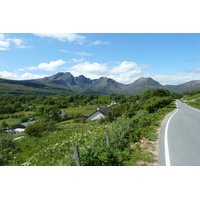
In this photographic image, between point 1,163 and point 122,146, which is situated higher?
point 122,146

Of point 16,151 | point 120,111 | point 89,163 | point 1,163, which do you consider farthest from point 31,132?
point 89,163

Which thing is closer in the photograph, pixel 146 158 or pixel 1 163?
pixel 146 158

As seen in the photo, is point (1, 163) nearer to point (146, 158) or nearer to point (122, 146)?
point (122, 146)

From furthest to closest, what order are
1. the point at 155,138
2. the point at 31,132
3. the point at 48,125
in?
the point at 48,125, the point at 31,132, the point at 155,138

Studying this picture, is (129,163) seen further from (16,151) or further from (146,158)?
(16,151)

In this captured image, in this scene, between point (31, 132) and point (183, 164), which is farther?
Answer: point (31, 132)

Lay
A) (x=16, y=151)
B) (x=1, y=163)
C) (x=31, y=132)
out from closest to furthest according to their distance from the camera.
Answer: (x=1, y=163)
(x=16, y=151)
(x=31, y=132)

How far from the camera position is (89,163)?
5035mm

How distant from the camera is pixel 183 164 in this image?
198 inches

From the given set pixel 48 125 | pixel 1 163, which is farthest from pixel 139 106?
pixel 1 163

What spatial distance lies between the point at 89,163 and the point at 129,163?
1533 millimetres

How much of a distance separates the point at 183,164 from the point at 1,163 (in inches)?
444

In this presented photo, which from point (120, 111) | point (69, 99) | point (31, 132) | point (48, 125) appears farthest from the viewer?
point (69, 99)

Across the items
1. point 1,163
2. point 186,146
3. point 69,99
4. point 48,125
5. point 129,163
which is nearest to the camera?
point 129,163
